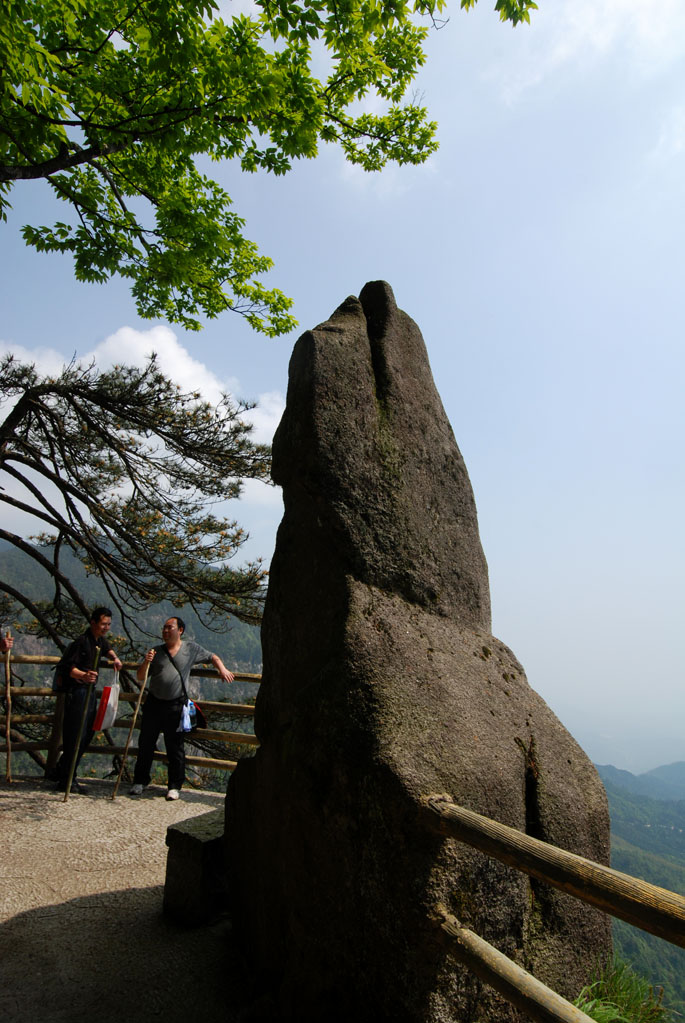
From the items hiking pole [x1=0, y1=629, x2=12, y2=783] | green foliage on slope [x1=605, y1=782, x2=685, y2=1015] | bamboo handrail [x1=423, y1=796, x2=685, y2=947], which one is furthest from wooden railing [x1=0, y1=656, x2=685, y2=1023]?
green foliage on slope [x1=605, y1=782, x2=685, y2=1015]

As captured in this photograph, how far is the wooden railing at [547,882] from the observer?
1643mm

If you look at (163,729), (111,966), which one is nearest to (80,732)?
(163,729)

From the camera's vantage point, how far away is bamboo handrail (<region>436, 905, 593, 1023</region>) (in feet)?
5.94

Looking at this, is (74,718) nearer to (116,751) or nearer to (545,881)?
(116,751)

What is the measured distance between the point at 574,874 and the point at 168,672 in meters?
4.64

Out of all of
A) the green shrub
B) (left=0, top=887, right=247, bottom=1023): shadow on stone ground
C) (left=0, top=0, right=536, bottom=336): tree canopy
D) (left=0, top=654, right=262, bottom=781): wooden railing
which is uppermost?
(left=0, top=0, right=536, bottom=336): tree canopy

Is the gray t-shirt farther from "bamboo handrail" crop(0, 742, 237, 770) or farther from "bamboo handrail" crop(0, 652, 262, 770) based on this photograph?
"bamboo handrail" crop(0, 742, 237, 770)

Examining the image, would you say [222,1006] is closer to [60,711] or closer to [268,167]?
[60,711]

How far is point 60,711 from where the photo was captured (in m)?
6.71

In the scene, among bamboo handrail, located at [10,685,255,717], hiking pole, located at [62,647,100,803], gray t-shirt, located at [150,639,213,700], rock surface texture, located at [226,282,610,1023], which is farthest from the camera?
bamboo handrail, located at [10,685,255,717]

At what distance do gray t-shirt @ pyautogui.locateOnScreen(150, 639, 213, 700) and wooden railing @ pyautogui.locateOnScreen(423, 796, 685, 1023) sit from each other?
13.2ft

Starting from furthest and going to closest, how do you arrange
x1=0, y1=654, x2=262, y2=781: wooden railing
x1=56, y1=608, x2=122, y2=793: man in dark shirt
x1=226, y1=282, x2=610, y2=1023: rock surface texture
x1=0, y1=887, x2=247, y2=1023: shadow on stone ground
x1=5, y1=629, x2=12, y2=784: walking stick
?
1. x1=0, y1=654, x2=262, y2=781: wooden railing
2. x1=5, y1=629, x2=12, y2=784: walking stick
3. x1=56, y1=608, x2=122, y2=793: man in dark shirt
4. x1=0, y1=887, x2=247, y2=1023: shadow on stone ground
5. x1=226, y1=282, x2=610, y2=1023: rock surface texture

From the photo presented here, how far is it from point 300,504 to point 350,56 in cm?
535

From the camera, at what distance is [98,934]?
3631mm
